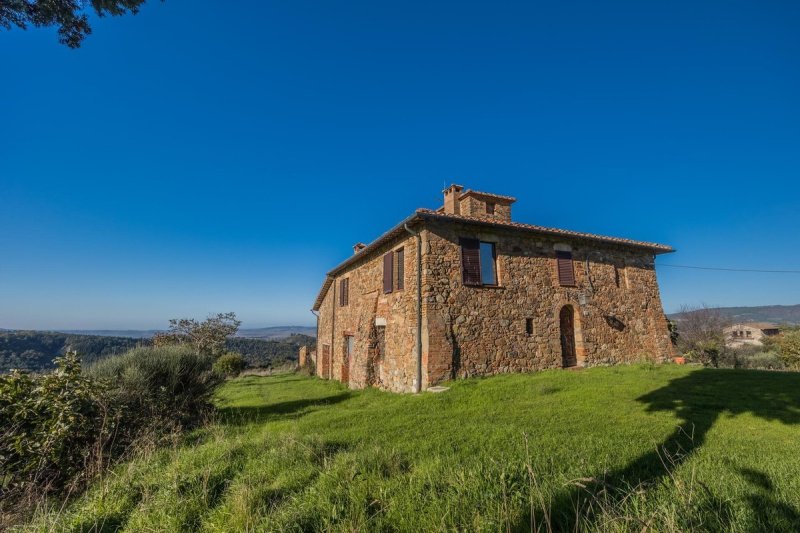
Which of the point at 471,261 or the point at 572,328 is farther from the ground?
the point at 471,261

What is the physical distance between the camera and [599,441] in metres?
4.55

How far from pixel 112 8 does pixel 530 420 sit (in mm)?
8960

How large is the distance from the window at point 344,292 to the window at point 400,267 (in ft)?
17.8

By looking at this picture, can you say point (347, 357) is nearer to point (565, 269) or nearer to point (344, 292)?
point (344, 292)

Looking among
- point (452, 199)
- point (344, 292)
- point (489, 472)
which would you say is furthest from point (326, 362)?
point (489, 472)

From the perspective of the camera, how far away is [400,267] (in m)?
11.4

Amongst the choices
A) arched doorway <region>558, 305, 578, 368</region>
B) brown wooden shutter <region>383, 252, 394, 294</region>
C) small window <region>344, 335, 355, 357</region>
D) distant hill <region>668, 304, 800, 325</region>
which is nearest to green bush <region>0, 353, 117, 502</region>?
brown wooden shutter <region>383, 252, 394, 294</region>

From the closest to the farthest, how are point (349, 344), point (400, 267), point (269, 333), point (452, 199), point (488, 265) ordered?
point (488, 265) → point (400, 267) → point (452, 199) → point (349, 344) → point (269, 333)

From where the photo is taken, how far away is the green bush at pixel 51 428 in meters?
4.53

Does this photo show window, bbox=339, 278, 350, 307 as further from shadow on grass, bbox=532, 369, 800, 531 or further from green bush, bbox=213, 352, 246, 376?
green bush, bbox=213, 352, 246, 376

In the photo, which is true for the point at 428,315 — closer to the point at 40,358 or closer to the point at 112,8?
the point at 112,8

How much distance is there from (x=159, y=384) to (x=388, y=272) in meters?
7.01

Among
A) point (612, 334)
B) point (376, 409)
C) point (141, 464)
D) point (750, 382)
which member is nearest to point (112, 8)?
point (141, 464)

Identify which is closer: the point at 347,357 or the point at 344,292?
the point at 347,357
